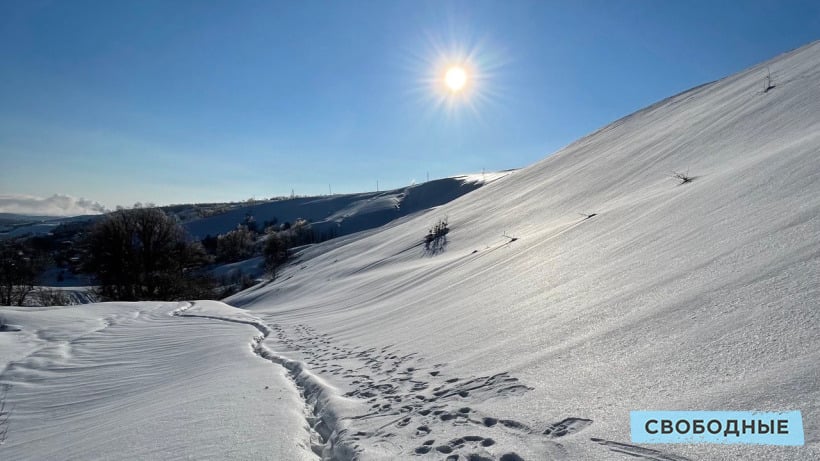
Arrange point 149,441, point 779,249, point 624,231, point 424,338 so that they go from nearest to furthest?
point 149,441 → point 779,249 → point 424,338 → point 624,231

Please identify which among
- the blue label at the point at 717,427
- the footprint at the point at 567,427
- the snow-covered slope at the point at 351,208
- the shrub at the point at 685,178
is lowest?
the footprint at the point at 567,427

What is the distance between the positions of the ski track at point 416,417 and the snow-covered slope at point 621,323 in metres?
0.02

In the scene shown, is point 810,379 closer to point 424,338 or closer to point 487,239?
point 424,338

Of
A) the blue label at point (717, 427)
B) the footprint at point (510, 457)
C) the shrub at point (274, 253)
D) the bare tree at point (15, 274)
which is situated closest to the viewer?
the blue label at point (717, 427)

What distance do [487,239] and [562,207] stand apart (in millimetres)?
1903

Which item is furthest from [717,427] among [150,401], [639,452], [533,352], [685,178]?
[685,178]

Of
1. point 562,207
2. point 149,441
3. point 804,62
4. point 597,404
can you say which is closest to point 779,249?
point 597,404

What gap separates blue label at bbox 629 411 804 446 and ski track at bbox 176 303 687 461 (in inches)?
5.6

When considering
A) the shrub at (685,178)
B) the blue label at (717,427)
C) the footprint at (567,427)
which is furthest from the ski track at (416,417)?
the shrub at (685,178)

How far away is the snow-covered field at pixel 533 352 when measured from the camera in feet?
7.20

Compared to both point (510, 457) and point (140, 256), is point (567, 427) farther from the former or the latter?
point (140, 256)

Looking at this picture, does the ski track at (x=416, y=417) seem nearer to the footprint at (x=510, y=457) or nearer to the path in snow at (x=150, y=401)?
the footprint at (x=510, y=457)

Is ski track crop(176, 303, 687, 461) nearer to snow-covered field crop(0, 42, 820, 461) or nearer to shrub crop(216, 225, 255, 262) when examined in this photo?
snow-covered field crop(0, 42, 820, 461)

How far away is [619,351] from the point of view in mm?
2830
